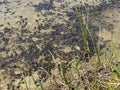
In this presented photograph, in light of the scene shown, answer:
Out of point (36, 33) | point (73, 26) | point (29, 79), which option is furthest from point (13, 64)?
point (73, 26)

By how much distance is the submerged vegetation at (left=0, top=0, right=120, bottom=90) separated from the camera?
1.65 m

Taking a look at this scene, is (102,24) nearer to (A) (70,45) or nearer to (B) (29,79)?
(A) (70,45)

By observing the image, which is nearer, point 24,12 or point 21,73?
point 21,73

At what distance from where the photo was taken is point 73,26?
6.76ft

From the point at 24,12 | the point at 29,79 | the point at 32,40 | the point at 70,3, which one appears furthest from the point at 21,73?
the point at 70,3

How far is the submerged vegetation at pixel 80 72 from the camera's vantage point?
5.42 feet

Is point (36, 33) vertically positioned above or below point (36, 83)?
above

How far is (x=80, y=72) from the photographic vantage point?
1732 mm

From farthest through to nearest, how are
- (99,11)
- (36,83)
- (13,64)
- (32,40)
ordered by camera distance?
1. (99,11)
2. (32,40)
3. (13,64)
4. (36,83)

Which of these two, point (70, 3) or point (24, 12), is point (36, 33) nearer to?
point (24, 12)

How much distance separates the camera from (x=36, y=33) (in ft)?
6.69

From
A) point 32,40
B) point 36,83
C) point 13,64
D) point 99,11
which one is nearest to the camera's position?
point 36,83

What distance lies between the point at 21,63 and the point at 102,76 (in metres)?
0.49

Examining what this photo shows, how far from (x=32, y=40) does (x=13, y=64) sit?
0.81 ft
